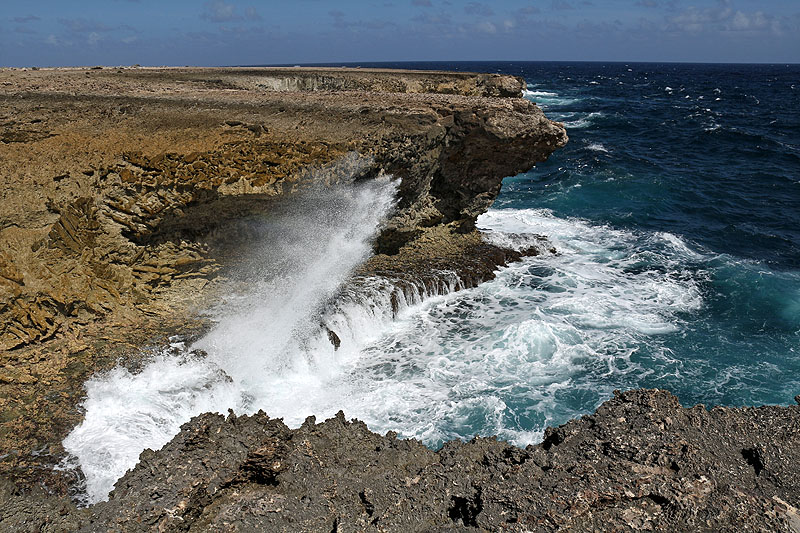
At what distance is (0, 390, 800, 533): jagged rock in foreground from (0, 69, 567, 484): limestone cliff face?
328 centimetres

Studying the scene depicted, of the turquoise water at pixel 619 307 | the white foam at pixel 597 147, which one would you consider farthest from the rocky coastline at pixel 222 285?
the white foam at pixel 597 147

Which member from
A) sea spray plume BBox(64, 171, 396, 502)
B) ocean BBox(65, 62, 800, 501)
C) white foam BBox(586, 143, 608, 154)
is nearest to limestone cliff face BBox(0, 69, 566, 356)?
sea spray plume BBox(64, 171, 396, 502)

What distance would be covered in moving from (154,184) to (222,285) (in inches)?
102

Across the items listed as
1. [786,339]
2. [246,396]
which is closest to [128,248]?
[246,396]

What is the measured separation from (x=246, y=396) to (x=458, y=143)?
26.6ft

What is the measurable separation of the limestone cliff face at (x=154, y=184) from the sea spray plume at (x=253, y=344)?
46cm

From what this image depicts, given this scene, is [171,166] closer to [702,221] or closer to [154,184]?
[154,184]

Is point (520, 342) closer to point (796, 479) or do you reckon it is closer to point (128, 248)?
point (796, 479)

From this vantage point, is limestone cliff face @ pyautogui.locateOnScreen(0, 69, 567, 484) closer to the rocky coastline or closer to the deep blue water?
the rocky coastline

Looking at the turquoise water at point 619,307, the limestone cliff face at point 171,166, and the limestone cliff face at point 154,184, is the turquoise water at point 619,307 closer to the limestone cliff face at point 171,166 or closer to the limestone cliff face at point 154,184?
the limestone cliff face at point 154,184

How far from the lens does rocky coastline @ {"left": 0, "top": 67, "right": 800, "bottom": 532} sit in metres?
5.19

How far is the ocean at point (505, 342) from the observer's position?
952 centimetres

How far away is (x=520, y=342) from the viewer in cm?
1231

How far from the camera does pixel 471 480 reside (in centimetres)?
550
